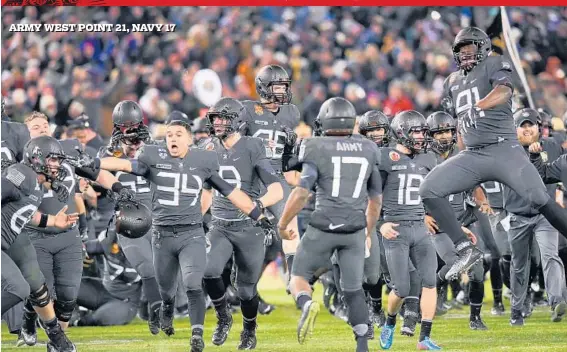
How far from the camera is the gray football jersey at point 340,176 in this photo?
7.22 meters

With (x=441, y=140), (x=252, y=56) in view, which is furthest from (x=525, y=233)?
(x=252, y=56)

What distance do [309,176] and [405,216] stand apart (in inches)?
68.7

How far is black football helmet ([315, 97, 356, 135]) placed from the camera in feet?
23.9

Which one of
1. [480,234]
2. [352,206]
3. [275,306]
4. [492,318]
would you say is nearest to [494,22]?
[480,234]

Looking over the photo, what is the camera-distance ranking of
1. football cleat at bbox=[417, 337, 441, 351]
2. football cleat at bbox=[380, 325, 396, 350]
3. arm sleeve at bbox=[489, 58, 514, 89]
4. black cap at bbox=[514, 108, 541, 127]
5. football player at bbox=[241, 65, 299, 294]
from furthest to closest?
1. black cap at bbox=[514, 108, 541, 127]
2. football player at bbox=[241, 65, 299, 294]
3. football cleat at bbox=[380, 325, 396, 350]
4. football cleat at bbox=[417, 337, 441, 351]
5. arm sleeve at bbox=[489, 58, 514, 89]

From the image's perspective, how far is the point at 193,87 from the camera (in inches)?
588

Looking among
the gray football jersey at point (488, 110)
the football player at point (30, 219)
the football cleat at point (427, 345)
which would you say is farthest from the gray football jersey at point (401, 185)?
the football player at point (30, 219)

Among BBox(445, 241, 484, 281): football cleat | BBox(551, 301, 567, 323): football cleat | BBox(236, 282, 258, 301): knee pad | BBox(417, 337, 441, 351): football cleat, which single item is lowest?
BBox(417, 337, 441, 351): football cleat

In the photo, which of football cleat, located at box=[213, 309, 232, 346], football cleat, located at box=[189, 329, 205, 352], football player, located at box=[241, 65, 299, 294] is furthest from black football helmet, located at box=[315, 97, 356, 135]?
Result: football player, located at box=[241, 65, 299, 294]

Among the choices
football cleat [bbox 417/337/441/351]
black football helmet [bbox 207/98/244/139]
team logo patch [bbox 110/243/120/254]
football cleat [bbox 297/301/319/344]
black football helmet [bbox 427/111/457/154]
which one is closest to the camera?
football cleat [bbox 297/301/319/344]

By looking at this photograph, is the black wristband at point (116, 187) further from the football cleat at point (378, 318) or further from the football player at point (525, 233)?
the football player at point (525, 233)

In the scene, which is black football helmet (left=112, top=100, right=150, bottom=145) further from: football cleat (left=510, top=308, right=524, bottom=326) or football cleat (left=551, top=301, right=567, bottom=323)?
football cleat (left=551, top=301, right=567, bottom=323)

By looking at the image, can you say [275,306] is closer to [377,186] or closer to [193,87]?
[193,87]

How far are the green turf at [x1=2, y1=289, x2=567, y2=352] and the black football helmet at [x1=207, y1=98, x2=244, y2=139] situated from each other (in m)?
1.66
